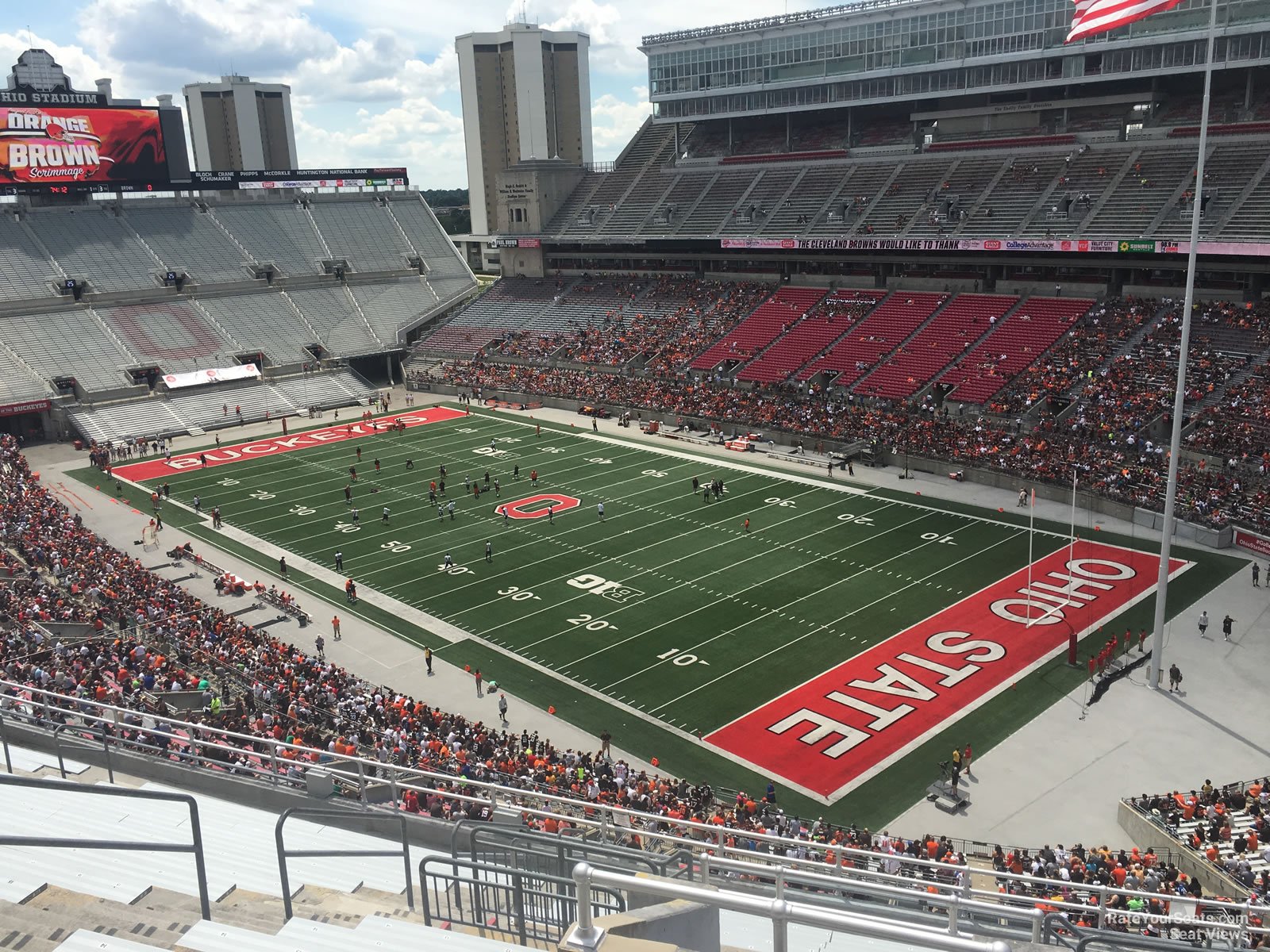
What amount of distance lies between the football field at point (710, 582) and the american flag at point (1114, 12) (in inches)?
577

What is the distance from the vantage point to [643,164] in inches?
2992

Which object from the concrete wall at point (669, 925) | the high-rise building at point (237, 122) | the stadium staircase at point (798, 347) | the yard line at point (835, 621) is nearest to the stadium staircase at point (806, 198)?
the stadium staircase at point (798, 347)

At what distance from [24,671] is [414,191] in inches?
2759

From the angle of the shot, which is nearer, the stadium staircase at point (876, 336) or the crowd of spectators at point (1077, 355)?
the crowd of spectators at point (1077, 355)

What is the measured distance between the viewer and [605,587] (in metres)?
30.3

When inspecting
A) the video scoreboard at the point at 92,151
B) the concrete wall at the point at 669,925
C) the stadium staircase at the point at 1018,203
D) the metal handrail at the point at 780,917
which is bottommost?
the concrete wall at the point at 669,925

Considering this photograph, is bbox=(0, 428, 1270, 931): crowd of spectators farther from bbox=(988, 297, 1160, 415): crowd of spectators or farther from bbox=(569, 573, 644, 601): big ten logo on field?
bbox=(988, 297, 1160, 415): crowd of spectators

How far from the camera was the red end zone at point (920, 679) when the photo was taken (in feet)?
68.4

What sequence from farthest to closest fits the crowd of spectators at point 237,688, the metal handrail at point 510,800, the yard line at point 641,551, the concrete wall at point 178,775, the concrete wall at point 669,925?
1. the yard line at point 641,551
2. the crowd of spectators at point 237,688
3. the concrete wall at point 178,775
4. the metal handrail at point 510,800
5. the concrete wall at point 669,925

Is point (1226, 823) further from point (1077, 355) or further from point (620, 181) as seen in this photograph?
point (620, 181)

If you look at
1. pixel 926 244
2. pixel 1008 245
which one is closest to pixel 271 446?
pixel 926 244

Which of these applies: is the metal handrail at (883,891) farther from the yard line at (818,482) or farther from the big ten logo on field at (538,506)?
the big ten logo on field at (538,506)

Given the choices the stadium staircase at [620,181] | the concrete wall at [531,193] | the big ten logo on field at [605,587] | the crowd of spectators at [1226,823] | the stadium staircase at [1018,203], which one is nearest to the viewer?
A: the crowd of spectators at [1226,823]

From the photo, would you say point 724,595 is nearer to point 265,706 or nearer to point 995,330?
point 265,706
